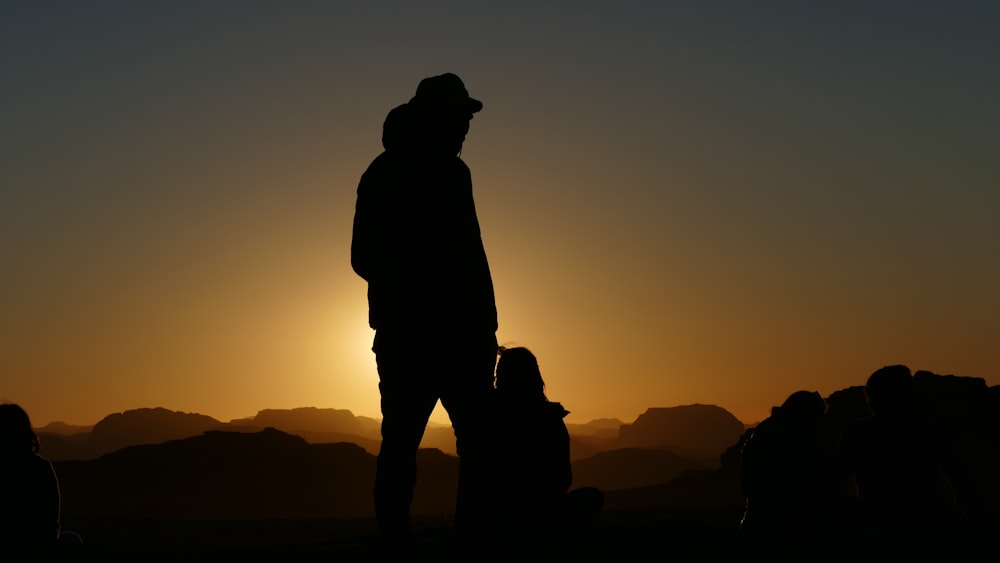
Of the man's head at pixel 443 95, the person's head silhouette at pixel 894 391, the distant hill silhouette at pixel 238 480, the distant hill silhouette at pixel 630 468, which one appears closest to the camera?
the man's head at pixel 443 95

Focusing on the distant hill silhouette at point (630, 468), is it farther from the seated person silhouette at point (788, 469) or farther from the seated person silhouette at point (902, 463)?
the seated person silhouette at point (902, 463)

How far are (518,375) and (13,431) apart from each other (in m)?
3.60

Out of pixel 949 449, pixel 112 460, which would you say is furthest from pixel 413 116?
pixel 112 460

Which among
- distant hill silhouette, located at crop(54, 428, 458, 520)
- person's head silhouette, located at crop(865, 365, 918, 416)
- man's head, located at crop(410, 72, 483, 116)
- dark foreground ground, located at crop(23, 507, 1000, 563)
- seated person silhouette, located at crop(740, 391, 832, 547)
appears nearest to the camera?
dark foreground ground, located at crop(23, 507, 1000, 563)

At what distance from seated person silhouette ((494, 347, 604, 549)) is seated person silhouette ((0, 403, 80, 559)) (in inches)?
125

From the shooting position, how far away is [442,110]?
559cm

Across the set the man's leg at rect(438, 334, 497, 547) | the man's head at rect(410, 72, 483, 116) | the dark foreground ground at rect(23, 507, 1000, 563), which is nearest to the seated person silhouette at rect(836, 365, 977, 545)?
the dark foreground ground at rect(23, 507, 1000, 563)

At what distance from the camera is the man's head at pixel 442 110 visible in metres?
5.59

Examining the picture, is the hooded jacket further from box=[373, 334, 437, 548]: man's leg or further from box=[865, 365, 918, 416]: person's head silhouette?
box=[865, 365, 918, 416]: person's head silhouette

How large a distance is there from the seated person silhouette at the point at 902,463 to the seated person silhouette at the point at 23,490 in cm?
586

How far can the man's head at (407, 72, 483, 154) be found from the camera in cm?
559

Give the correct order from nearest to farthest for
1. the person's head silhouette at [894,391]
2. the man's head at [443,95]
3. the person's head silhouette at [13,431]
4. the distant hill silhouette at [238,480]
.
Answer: the man's head at [443,95] < the person's head silhouette at [13,431] < the person's head silhouette at [894,391] < the distant hill silhouette at [238,480]

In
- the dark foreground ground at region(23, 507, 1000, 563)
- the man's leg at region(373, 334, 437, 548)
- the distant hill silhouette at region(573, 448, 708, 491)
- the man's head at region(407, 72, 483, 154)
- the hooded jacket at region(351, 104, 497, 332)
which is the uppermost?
the distant hill silhouette at region(573, 448, 708, 491)

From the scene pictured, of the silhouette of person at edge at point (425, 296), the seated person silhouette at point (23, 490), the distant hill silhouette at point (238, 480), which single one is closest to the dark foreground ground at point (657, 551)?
the seated person silhouette at point (23, 490)
